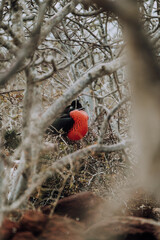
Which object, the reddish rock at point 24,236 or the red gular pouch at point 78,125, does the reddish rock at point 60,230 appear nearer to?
the reddish rock at point 24,236

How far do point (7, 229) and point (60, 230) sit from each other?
1.06 feet

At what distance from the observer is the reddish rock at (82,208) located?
204cm

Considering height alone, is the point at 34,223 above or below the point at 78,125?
below

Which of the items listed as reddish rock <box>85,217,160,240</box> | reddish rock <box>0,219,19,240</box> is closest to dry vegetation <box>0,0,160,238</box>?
reddish rock <box>0,219,19,240</box>

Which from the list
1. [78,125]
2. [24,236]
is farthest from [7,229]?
[78,125]

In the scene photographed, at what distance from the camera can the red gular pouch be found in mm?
3877

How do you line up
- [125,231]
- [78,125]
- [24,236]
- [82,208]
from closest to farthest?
[24,236] < [125,231] < [82,208] < [78,125]

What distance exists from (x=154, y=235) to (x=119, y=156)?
185 cm

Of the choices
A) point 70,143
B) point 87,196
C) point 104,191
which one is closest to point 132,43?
point 87,196

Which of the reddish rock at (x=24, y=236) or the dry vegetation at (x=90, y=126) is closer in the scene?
the dry vegetation at (x=90, y=126)

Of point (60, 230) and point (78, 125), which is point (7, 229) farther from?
point (78, 125)

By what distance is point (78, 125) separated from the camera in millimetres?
3955

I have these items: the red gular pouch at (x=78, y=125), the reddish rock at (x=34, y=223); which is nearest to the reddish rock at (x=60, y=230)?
the reddish rock at (x=34, y=223)

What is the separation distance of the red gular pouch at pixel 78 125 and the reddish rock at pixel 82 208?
170 cm
